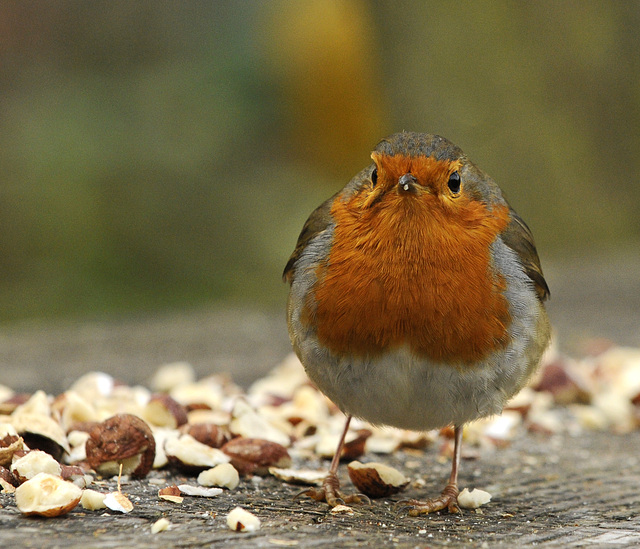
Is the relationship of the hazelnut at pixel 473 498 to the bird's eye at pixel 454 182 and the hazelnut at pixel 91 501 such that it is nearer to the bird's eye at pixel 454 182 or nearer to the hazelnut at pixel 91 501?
the bird's eye at pixel 454 182

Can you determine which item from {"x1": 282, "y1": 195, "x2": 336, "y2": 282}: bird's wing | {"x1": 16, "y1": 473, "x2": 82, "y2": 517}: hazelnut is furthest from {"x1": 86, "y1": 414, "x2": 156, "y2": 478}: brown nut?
{"x1": 282, "y1": 195, "x2": 336, "y2": 282}: bird's wing

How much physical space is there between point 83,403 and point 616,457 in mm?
1893

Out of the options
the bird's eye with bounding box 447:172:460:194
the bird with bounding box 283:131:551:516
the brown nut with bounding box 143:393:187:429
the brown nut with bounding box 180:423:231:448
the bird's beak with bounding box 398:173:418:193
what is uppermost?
the bird's eye with bounding box 447:172:460:194

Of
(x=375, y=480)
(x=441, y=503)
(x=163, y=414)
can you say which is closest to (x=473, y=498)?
(x=441, y=503)

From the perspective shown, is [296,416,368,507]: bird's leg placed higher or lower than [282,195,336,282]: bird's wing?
lower

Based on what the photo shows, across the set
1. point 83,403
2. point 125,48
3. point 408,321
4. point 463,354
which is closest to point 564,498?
point 463,354

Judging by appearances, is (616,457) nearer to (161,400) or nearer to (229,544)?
(161,400)

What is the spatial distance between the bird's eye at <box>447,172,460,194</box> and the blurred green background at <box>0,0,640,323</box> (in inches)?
189

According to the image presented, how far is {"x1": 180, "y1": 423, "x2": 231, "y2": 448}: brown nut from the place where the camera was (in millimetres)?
2699

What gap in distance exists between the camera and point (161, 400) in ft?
9.51

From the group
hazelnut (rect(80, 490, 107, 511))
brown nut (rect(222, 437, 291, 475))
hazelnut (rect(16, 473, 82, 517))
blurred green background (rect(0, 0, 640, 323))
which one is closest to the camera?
hazelnut (rect(16, 473, 82, 517))

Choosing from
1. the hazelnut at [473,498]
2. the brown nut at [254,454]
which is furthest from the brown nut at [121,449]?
the hazelnut at [473,498]

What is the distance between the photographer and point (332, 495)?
2453 mm

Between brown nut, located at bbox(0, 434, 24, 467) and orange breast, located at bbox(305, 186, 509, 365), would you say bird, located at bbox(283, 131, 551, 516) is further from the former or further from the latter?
brown nut, located at bbox(0, 434, 24, 467)
